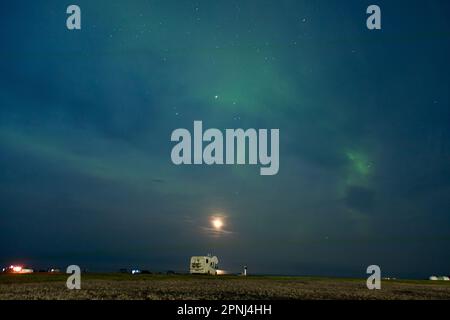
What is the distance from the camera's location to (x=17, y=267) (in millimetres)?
66500

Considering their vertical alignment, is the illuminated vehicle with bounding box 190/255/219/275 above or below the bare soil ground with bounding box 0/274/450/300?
below

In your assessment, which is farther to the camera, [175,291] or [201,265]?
[201,265]

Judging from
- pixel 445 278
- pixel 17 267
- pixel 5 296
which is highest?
pixel 5 296

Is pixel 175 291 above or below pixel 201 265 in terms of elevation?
above

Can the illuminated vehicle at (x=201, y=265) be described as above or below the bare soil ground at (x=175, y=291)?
below

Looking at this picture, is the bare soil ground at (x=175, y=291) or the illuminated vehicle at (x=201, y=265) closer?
the bare soil ground at (x=175, y=291)

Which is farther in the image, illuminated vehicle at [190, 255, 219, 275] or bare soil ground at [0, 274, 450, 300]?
illuminated vehicle at [190, 255, 219, 275]
